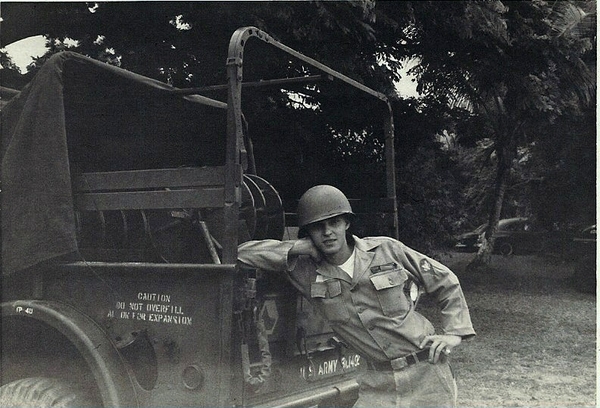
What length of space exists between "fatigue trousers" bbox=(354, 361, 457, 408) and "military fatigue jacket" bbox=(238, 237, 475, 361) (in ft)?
0.30

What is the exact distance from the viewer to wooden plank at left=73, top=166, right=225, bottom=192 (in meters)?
3.21

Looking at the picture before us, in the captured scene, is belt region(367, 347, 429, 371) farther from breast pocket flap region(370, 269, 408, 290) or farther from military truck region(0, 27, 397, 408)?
military truck region(0, 27, 397, 408)

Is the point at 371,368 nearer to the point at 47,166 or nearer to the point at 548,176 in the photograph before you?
the point at 47,166

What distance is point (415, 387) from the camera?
3.18m

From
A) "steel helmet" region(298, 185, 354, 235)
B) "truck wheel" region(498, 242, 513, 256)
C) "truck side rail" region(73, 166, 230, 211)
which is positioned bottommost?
"steel helmet" region(298, 185, 354, 235)

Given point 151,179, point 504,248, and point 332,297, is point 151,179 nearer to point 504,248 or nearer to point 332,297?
point 332,297

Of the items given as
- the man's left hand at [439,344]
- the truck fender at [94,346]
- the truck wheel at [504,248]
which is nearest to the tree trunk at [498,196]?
the truck wheel at [504,248]

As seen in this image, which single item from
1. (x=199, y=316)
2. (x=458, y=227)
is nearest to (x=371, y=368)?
(x=199, y=316)

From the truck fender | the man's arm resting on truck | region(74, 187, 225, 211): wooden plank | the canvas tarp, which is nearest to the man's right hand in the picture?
the man's arm resting on truck

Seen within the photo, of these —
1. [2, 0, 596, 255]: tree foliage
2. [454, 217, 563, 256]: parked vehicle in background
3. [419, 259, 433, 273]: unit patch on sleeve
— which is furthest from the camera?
[454, 217, 563, 256]: parked vehicle in background

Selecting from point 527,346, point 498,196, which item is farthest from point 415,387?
point 498,196

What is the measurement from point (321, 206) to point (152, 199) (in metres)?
0.84

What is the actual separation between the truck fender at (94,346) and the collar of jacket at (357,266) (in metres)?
1.06

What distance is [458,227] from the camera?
44.4 feet
